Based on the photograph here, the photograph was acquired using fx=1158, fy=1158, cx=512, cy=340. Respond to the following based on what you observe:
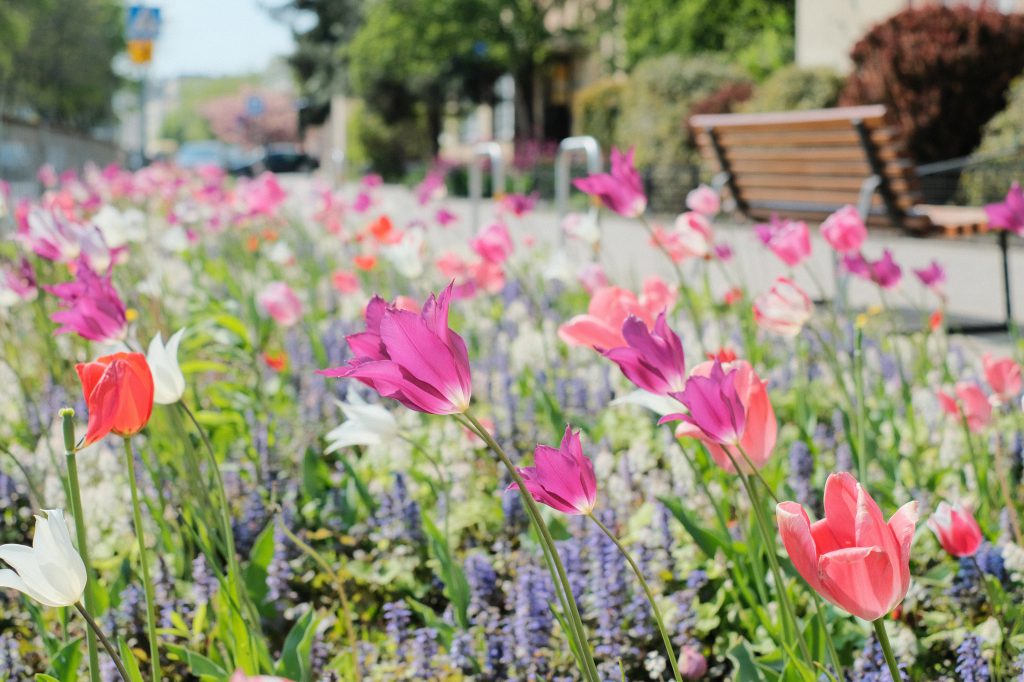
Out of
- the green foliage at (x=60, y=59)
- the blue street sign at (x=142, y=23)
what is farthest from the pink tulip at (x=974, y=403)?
the green foliage at (x=60, y=59)

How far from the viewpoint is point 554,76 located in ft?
106

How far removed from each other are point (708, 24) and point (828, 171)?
1919cm

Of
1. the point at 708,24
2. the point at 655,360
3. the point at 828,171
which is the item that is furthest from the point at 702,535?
the point at 708,24

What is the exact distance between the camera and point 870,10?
53.2ft

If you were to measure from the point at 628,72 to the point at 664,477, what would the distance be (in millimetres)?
24481

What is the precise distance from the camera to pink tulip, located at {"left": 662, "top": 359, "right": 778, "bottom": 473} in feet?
3.78

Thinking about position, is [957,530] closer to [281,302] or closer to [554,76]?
[281,302]

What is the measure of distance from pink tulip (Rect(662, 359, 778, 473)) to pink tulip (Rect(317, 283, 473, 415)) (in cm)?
22

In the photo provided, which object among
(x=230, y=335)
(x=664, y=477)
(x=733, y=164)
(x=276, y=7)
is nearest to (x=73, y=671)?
(x=664, y=477)

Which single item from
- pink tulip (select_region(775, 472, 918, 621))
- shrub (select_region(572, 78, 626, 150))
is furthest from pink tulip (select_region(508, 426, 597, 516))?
shrub (select_region(572, 78, 626, 150))

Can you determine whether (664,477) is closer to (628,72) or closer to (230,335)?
(230,335)

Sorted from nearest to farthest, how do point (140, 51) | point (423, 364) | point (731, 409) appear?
point (423, 364), point (731, 409), point (140, 51)

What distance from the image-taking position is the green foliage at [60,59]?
3972 cm

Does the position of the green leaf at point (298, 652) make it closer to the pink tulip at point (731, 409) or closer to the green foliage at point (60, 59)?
the pink tulip at point (731, 409)
